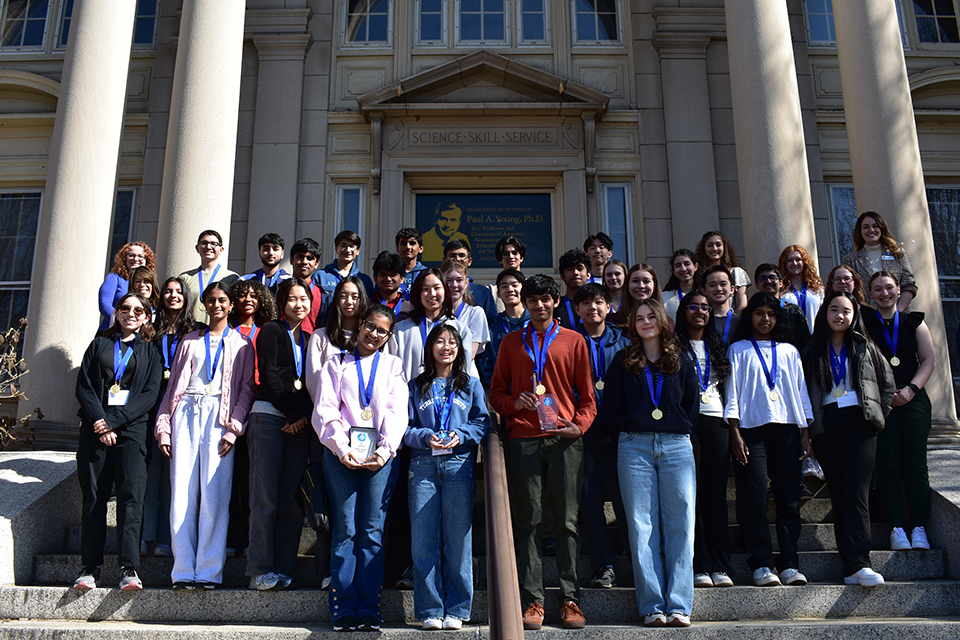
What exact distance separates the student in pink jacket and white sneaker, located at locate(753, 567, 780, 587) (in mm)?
3527

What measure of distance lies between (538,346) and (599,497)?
3.67ft

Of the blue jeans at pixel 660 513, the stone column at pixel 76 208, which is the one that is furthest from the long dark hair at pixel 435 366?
the stone column at pixel 76 208

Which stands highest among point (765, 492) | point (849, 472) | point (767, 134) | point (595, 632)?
point (767, 134)

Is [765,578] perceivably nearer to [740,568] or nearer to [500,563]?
[740,568]

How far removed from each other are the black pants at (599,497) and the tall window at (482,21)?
8.68 meters

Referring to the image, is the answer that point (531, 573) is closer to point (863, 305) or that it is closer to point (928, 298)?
point (863, 305)

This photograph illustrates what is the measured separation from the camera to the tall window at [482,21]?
1266 centimetres

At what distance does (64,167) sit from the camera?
8.57m

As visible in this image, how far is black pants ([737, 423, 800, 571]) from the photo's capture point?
5.39 meters

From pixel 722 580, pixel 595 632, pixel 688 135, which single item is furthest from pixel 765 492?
pixel 688 135

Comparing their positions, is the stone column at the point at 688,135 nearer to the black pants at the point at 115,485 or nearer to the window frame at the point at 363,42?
the window frame at the point at 363,42

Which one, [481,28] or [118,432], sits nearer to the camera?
[118,432]

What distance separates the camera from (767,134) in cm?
898

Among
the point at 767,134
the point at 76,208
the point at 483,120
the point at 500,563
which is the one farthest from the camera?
the point at 483,120
